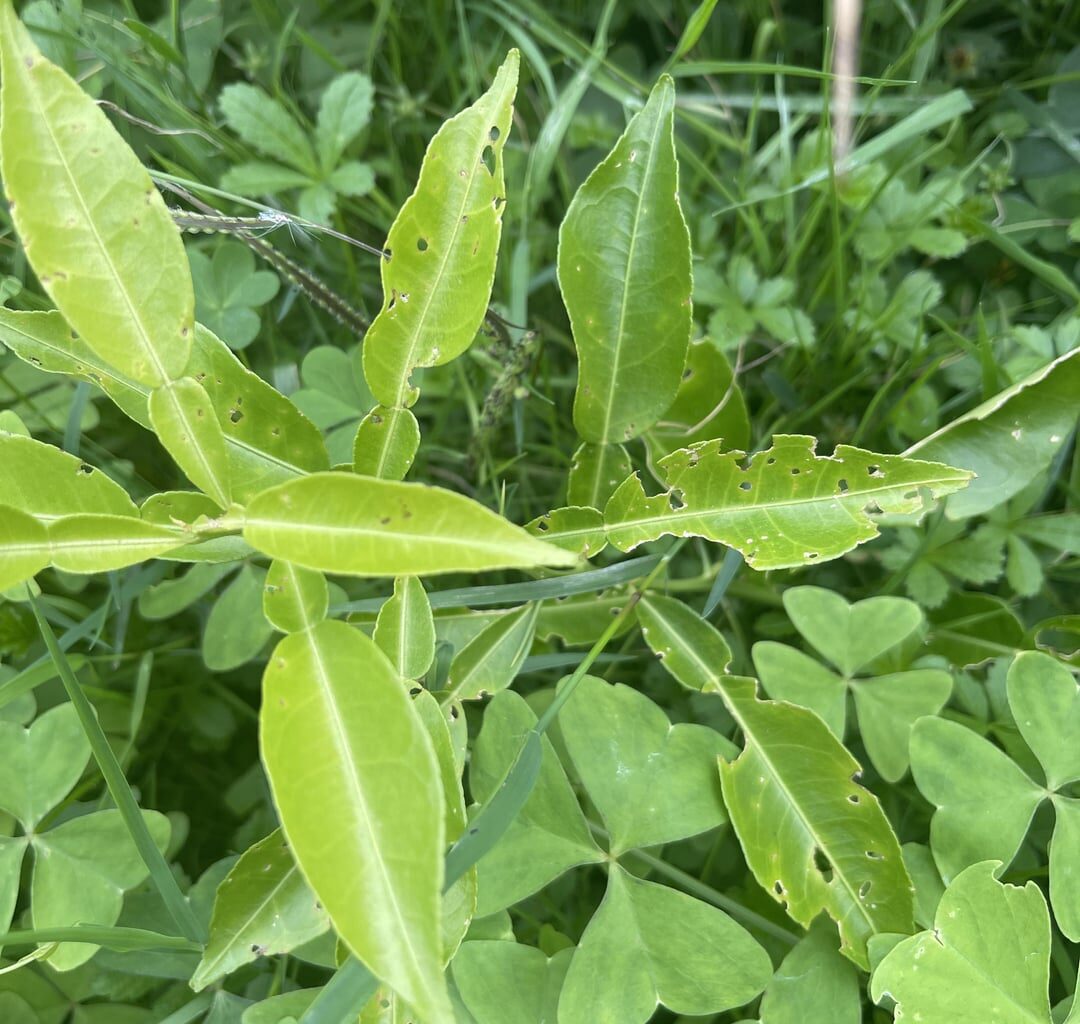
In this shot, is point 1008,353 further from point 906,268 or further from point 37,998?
point 37,998

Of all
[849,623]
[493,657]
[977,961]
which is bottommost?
[977,961]

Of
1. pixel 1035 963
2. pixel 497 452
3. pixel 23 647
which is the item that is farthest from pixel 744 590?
pixel 23 647

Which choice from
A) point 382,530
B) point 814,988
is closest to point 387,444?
point 382,530

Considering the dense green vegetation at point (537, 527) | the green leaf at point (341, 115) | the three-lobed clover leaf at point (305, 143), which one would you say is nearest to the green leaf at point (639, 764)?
the dense green vegetation at point (537, 527)

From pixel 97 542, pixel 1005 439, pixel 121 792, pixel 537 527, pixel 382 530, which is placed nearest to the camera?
pixel 382 530

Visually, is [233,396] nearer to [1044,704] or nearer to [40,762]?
[40,762]

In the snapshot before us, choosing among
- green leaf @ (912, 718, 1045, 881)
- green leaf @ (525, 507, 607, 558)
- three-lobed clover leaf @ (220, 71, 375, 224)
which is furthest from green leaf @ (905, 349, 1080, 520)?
three-lobed clover leaf @ (220, 71, 375, 224)
